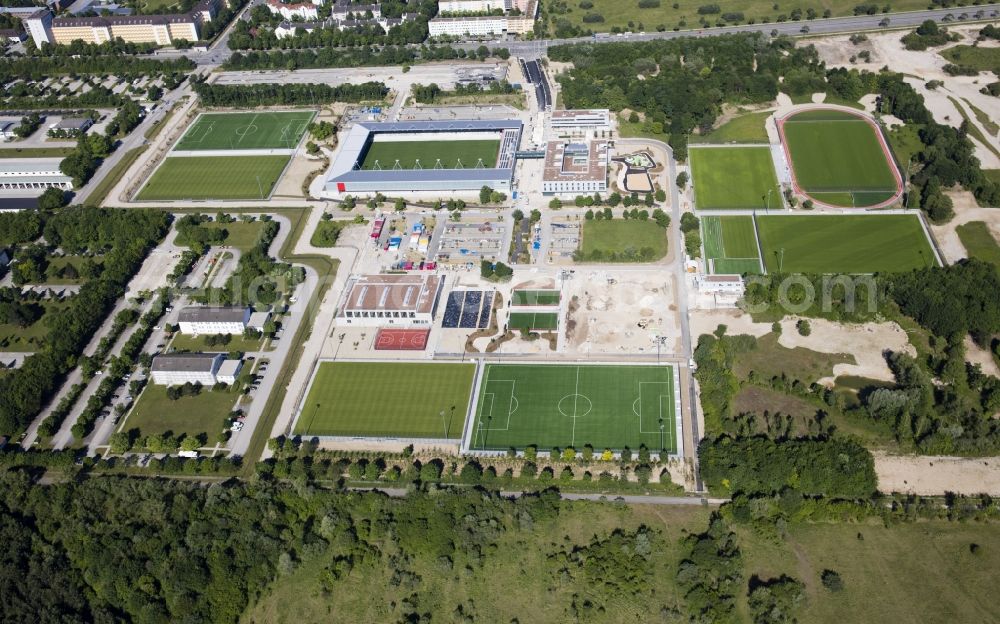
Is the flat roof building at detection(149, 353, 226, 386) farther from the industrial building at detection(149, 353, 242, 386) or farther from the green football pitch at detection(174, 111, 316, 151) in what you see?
the green football pitch at detection(174, 111, 316, 151)

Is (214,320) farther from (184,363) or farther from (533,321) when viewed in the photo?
(533,321)

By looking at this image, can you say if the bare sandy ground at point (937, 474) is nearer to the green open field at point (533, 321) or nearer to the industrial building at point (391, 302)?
the green open field at point (533, 321)

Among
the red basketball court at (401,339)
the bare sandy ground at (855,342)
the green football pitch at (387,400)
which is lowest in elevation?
the green football pitch at (387,400)

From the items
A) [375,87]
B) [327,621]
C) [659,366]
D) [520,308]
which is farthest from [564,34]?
[327,621]

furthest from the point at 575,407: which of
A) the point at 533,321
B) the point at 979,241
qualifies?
the point at 979,241

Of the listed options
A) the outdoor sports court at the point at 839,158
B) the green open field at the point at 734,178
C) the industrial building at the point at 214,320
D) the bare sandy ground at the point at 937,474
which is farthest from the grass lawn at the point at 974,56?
the industrial building at the point at 214,320
